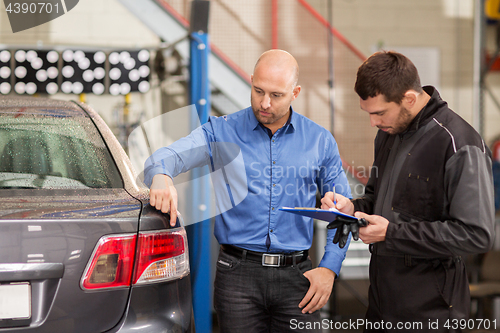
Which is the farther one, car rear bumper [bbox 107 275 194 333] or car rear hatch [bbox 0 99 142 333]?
car rear bumper [bbox 107 275 194 333]

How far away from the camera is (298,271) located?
1887mm

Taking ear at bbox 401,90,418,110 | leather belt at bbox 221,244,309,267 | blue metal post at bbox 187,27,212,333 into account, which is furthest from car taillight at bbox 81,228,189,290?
blue metal post at bbox 187,27,212,333

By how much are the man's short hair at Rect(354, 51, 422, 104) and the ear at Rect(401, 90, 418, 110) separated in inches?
0.4

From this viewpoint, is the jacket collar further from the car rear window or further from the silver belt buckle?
the car rear window

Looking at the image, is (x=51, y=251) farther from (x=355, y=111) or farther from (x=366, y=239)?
(x=355, y=111)

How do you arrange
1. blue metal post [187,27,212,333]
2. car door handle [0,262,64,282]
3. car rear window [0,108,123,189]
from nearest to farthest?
1. car door handle [0,262,64,282]
2. car rear window [0,108,123,189]
3. blue metal post [187,27,212,333]

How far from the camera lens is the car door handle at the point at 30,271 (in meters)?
1.23

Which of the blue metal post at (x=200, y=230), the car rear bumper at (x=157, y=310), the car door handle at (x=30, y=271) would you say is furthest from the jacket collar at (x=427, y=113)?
the blue metal post at (x=200, y=230)

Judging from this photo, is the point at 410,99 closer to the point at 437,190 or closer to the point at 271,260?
the point at 437,190

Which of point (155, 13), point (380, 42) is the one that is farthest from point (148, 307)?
point (380, 42)

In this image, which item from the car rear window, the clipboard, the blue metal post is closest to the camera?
the clipboard

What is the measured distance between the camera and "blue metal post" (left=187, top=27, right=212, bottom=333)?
3250mm

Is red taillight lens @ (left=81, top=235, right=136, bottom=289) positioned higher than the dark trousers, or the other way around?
red taillight lens @ (left=81, top=235, right=136, bottom=289)

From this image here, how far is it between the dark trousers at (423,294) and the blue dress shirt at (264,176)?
0.31 metres
